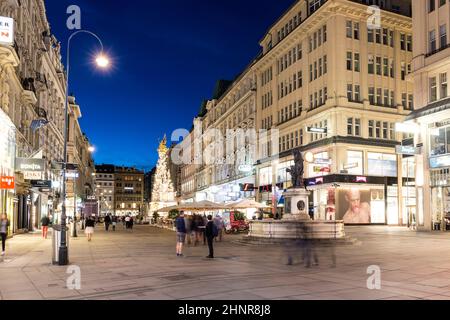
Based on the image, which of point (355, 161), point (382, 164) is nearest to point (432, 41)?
point (355, 161)

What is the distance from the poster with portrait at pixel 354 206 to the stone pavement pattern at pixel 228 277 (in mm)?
33892

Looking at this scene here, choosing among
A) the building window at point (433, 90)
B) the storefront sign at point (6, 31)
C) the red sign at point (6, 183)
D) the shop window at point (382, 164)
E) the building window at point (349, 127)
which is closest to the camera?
the storefront sign at point (6, 31)

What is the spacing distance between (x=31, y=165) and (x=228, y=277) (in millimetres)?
24335

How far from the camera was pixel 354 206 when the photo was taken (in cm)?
5744

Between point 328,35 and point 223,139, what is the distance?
42.1 metres

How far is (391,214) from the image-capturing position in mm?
60156

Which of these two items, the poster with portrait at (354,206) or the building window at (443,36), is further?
the poster with portrait at (354,206)

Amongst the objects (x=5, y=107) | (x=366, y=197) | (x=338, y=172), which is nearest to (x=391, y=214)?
(x=366, y=197)

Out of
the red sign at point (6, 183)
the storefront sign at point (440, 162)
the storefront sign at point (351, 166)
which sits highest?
the storefront sign at point (351, 166)

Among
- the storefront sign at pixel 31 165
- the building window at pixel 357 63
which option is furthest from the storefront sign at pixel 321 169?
the storefront sign at pixel 31 165

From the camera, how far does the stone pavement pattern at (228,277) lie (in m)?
12.0

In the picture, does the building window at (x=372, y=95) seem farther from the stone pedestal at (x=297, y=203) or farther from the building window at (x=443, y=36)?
the stone pedestal at (x=297, y=203)

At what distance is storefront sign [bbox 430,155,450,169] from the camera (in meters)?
42.2

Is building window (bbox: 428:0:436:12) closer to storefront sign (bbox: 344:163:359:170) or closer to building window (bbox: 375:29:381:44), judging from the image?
building window (bbox: 375:29:381:44)
